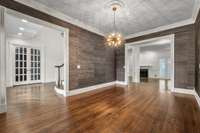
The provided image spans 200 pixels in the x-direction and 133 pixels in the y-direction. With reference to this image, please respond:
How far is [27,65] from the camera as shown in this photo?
6.75 meters

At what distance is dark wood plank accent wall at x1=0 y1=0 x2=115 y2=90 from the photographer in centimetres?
354

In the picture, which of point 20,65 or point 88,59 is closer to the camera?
point 88,59

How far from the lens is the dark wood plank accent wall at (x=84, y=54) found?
354 cm

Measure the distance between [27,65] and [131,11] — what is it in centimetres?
674

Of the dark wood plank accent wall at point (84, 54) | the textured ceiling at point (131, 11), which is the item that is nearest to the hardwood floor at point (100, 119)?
the dark wood plank accent wall at point (84, 54)

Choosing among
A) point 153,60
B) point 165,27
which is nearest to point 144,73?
point 153,60

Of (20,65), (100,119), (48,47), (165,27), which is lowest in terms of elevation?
(100,119)

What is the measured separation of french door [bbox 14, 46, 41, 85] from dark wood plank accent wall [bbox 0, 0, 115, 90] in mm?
4122

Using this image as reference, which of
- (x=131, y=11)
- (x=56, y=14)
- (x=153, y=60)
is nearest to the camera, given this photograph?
(x=131, y=11)

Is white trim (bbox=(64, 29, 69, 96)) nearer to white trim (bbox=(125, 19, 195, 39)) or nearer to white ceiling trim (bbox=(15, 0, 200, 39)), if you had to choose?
white ceiling trim (bbox=(15, 0, 200, 39))

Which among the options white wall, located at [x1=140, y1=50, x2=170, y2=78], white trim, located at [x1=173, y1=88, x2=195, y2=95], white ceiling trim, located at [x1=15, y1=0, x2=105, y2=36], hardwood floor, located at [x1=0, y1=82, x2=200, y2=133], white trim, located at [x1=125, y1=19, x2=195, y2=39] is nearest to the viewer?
hardwood floor, located at [x1=0, y1=82, x2=200, y2=133]

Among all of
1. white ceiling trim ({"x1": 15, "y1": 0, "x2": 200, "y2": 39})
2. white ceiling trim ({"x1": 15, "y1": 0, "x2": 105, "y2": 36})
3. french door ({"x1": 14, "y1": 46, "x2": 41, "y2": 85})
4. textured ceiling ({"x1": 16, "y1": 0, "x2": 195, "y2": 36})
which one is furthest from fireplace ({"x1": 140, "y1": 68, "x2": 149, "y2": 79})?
french door ({"x1": 14, "y1": 46, "x2": 41, "y2": 85})

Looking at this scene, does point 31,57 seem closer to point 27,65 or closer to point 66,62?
point 27,65

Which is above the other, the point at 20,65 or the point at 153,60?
the point at 153,60
